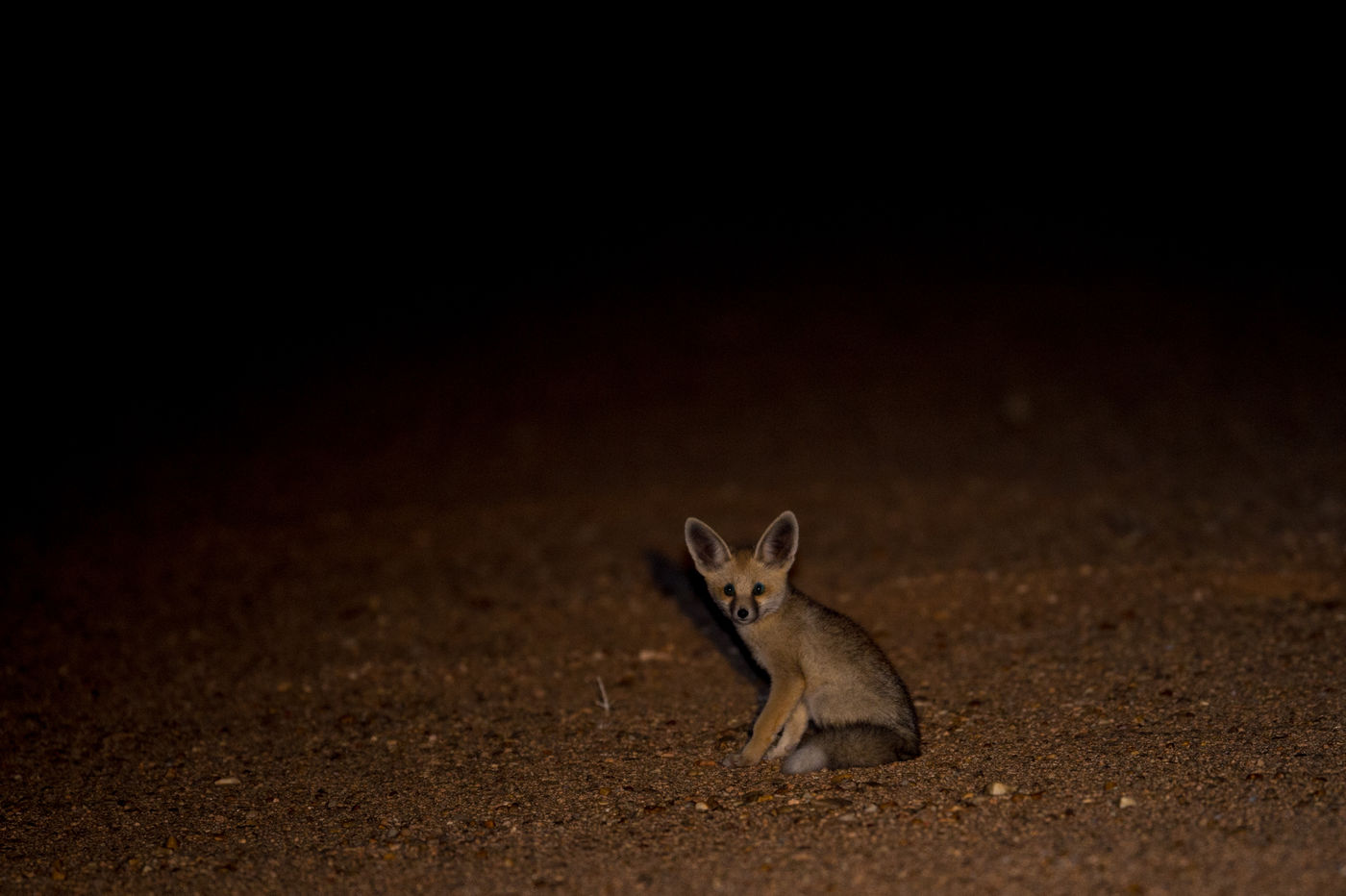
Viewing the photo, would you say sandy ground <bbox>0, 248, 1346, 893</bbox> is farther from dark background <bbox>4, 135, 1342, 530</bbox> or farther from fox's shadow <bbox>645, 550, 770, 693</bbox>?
dark background <bbox>4, 135, 1342, 530</bbox>

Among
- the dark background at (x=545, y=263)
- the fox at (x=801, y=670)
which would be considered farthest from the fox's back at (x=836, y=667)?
the dark background at (x=545, y=263)

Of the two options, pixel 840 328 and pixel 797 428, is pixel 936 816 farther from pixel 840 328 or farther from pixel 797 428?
pixel 840 328

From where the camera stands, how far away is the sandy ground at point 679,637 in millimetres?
3969

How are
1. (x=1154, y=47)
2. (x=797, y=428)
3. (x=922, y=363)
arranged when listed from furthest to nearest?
(x=1154, y=47), (x=922, y=363), (x=797, y=428)

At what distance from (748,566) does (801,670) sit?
49 centimetres

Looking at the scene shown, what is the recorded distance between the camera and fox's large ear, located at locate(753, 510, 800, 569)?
4.69m

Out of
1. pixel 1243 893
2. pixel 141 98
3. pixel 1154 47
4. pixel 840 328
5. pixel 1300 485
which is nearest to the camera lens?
pixel 1243 893

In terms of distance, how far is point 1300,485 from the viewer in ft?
26.7

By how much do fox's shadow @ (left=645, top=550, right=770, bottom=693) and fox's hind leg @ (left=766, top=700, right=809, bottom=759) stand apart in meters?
0.51

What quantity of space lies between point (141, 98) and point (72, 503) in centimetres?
1873

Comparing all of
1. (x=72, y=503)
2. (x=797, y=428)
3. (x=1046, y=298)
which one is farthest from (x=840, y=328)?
(x=72, y=503)

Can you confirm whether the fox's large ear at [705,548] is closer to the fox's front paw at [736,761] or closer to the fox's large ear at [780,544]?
the fox's large ear at [780,544]

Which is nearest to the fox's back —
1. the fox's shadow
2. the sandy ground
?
the sandy ground

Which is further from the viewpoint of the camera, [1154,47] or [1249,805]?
[1154,47]
